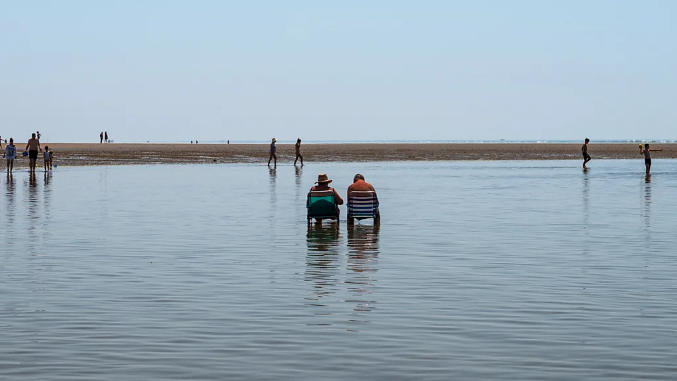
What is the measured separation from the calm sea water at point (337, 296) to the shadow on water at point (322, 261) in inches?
1.7

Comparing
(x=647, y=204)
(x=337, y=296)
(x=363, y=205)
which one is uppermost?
(x=363, y=205)

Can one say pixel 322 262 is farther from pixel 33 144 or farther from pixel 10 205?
pixel 33 144

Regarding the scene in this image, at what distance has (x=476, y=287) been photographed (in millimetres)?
→ 13062

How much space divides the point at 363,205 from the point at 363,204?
0.07 feet

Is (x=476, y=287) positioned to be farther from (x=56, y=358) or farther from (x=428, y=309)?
(x=56, y=358)

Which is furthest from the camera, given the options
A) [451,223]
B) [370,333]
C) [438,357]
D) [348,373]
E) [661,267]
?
[451,223]

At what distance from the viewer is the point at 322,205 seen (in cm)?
2202

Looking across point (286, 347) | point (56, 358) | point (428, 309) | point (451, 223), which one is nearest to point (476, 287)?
point (428, 309)

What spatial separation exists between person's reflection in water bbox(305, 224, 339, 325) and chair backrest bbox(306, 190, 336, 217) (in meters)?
0.33

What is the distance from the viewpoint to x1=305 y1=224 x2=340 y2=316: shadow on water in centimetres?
1279

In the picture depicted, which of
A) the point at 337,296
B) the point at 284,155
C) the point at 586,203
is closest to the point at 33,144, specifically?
the point at 586,203

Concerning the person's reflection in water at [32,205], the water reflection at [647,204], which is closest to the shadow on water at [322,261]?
the person's reflection in water at [32,205]

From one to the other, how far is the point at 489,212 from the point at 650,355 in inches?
681

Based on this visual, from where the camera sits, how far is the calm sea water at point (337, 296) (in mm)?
8828
